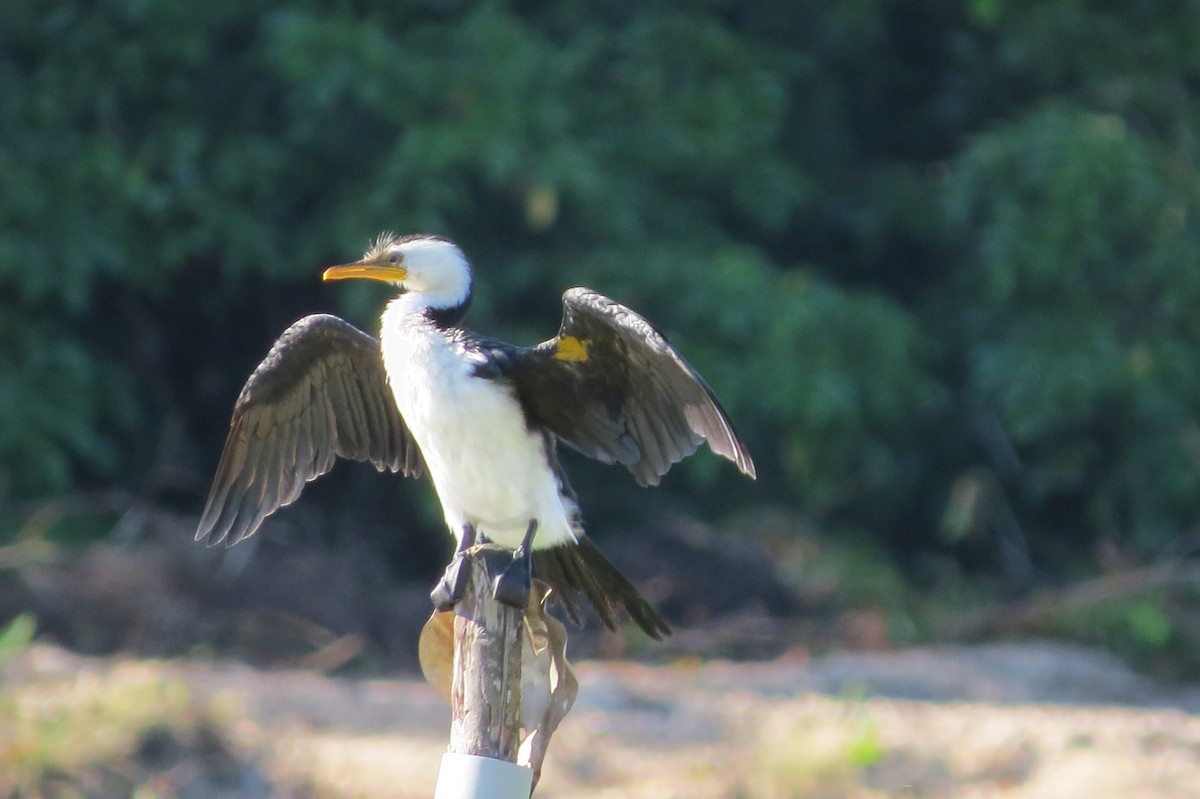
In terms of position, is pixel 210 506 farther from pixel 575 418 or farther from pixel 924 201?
pixel 924 201

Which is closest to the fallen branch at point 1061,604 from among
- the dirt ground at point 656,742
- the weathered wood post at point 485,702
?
the dirt ground at point 656,742

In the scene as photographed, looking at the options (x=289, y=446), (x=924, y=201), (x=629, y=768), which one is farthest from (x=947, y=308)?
(x=289, y=446)

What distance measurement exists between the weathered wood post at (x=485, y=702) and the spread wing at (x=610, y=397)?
59 centimetres

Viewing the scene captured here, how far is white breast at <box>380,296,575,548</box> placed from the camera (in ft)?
12.5

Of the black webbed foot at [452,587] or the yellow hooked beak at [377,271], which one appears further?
the yellow hooked beak at [377,271]

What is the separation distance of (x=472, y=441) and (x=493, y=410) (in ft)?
0.26

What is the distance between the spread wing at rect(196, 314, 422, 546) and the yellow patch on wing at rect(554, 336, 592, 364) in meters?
0.56

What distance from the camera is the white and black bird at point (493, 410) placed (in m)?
3.77

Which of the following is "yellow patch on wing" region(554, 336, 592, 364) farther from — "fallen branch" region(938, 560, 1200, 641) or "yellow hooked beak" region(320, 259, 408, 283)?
"fallen branch" region(938, 560, 1200, 641)

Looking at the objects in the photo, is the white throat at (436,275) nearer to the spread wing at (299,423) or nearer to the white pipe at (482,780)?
the spread wing at (299,423)

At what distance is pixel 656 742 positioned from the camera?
6930 millimetres

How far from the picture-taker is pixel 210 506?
4180 millimetres

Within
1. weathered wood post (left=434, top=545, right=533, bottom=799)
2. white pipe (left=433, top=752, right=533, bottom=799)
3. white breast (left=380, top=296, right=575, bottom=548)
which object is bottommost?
white pipe (left=433, top=752, right=533, bottom=799)

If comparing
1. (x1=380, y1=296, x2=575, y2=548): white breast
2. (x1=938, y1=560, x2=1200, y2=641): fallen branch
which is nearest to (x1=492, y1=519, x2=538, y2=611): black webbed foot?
(x1=380, y1=296, x2=575, y2=548): white breast
